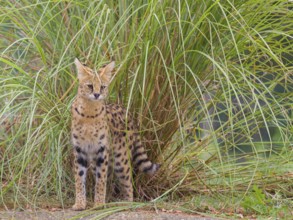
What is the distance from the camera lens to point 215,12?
541cm

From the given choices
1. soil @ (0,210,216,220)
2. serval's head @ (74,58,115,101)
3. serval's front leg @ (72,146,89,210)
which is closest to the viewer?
soil @ (0,210,216,220)

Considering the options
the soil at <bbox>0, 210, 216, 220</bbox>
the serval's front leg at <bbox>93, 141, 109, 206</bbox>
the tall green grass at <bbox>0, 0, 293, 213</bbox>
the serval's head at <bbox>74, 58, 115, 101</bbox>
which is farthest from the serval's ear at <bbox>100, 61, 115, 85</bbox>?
the soil at <bbox>0, 210, 216, 220</bbox>

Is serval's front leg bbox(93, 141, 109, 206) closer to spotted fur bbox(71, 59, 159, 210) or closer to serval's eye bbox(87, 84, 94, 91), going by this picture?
spotted fur bbox(71, 59, 159, 210)

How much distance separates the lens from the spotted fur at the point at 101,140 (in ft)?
16.9

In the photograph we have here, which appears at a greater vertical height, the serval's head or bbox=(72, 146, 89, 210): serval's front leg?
the serval's head

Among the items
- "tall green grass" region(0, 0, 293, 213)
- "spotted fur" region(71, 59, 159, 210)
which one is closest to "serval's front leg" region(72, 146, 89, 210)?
"spotted fur" region(71, 59, 159, 210)

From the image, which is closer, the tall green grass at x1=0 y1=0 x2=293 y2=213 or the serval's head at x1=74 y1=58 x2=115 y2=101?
the serval's head at x1=74 y1=58 x2=115 y2=101

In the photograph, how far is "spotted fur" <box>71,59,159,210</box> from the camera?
5.15 meters

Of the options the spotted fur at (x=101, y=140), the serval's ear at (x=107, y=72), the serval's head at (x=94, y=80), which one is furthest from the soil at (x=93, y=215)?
the serval's ear at (x=107, y=72)

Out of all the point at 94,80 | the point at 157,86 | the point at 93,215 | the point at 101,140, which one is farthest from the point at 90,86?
the point at 93,215

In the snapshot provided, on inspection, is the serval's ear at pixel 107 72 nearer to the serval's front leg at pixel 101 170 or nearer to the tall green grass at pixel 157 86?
the tall green grass at pixel 157 86

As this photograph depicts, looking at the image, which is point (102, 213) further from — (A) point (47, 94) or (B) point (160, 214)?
(A) point (47, 94)

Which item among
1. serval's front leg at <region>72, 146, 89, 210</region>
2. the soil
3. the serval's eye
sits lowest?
the soil

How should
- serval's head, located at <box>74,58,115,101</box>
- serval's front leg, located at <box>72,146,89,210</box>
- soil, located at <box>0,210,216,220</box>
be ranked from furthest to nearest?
serval's front leg, located at <box>72,146,89,210</box>, serval's head, located at <box>74,58,115,101</box>, soil, located at <box>0,210,216,220</box>
